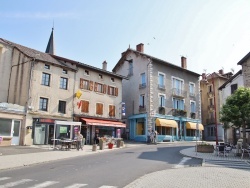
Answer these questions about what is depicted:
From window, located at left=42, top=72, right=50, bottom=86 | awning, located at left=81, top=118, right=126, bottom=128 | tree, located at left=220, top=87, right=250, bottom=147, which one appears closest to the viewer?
tree, located at left=220, top=87, right=250, bottom=147

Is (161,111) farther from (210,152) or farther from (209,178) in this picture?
(209,178)

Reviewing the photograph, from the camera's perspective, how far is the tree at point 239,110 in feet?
59.1

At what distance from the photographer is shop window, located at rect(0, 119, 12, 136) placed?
70.6 ft

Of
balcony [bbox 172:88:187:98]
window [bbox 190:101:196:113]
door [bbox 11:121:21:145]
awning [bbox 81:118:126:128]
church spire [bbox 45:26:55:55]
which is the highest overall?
church spire [bbox 45:26:55:55]

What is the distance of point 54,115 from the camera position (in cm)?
2506

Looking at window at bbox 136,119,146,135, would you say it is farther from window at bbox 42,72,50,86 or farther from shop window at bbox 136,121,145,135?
window at bbox 42,72,50,86

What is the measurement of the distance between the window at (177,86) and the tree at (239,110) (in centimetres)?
1836

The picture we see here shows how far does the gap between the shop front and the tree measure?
13147 mm

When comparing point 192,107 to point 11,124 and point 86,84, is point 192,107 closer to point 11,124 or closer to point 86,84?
point 86,84

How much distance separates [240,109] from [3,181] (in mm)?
15543

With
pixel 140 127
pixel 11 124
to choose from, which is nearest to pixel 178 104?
pixel 140 127

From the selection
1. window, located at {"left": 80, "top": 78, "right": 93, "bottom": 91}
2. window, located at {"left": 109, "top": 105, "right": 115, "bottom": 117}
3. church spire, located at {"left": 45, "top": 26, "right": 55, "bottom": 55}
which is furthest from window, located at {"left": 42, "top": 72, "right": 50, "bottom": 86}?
church spire, located at {"left": 45, "top": 26, "right": 55, "bottom": 55}

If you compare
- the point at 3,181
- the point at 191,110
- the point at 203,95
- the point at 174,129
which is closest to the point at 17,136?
the point at 3,181

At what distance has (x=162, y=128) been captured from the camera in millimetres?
34094
